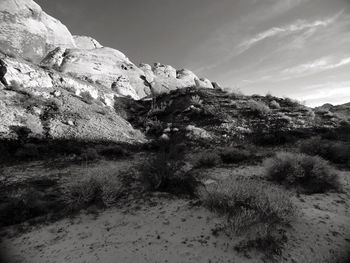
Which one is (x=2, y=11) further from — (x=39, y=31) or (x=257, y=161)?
(x=257, y=161)

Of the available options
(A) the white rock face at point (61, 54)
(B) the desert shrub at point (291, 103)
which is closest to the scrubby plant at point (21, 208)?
(A) the white rock face at point (61, 54)

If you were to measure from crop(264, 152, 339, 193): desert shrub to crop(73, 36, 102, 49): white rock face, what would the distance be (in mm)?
48672

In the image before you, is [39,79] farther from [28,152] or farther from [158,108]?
[158,108]

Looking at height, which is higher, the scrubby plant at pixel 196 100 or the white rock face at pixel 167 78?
the white rock face at pixel 167 78

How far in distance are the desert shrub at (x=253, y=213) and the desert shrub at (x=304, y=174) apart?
2.03 metres

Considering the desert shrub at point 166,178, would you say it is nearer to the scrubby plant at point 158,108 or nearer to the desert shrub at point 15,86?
the desert shrub at point 15,86

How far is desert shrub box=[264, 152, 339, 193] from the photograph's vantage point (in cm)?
636

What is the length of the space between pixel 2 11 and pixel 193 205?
142 feet

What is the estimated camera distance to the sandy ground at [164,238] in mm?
3667

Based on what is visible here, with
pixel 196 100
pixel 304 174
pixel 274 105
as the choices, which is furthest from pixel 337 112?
pixel 304 174

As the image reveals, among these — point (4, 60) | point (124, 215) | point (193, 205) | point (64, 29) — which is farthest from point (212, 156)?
point (64, 29)

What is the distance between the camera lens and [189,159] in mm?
9516

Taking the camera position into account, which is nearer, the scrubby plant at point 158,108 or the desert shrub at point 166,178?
the desert shrub at point 166,178

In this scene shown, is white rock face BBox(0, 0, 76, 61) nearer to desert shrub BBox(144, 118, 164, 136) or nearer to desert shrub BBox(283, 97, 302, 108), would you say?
desert shrub BBox(144, 118, 164, 136)
